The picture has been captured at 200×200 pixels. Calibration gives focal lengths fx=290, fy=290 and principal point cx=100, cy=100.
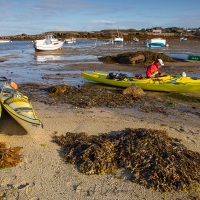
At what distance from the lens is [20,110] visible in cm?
693

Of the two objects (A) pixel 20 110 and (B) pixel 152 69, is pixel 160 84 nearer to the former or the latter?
(B) pixel 152 69

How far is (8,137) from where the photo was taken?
6.92 meters

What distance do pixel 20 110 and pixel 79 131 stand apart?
61.0 inches

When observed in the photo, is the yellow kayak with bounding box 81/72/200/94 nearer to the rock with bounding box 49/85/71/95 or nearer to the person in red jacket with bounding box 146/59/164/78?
the person in red jacket with bounding box 146/59/164/78

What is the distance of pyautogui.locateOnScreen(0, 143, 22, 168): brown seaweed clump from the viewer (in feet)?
18.2

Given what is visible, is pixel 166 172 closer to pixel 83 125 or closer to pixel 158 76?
pixel 83 125

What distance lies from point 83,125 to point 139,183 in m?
3.16

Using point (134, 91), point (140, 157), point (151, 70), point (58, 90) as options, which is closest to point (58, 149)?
point (140, 157)

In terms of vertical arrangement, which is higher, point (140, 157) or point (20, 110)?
point (20, 110)

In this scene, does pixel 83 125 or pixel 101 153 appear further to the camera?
pixel 83 125

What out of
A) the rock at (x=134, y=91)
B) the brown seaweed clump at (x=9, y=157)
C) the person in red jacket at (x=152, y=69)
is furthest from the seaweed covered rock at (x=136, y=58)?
the brown seaweed clump at (x=9, y=157)

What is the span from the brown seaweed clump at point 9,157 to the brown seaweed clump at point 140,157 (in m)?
0.93

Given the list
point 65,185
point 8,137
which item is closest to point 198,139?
point 65,185

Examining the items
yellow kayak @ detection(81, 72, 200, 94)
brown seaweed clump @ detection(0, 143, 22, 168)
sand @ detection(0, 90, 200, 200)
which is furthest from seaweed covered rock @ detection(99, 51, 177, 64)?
brown seaweed clump @ detection(0, 143, 22, 168)
